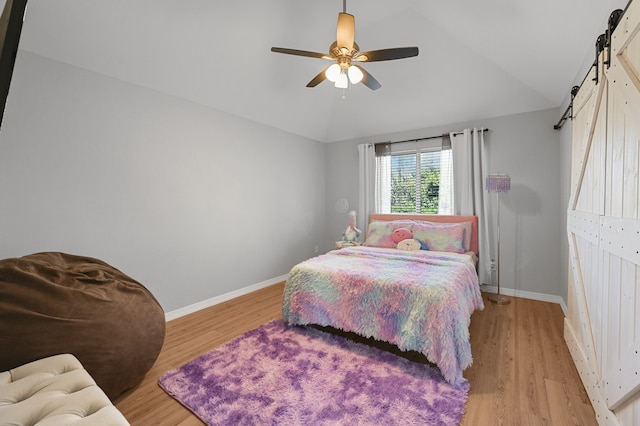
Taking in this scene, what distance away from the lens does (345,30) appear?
2029 millimetres

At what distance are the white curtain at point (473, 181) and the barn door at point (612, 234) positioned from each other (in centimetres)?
161

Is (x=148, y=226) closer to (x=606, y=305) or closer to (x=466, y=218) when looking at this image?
(x=606, y=305)

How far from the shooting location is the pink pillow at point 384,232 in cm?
388

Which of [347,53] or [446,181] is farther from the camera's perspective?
[446,181]

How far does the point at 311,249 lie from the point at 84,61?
377cm

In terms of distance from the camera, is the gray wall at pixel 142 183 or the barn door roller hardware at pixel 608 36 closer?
the barn door roller hardware at pixel 608 36

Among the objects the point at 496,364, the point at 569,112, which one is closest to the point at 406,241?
the point at 496,364

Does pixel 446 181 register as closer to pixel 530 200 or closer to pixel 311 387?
pixel 530 200

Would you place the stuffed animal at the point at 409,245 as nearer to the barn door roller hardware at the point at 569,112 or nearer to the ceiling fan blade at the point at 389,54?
the barn door roller hardware at the point at 569,112

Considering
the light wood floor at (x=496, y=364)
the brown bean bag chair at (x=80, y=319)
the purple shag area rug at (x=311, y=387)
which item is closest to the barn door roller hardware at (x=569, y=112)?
the light wood floor at (x=496, y=364)

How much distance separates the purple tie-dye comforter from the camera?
1.92 metres

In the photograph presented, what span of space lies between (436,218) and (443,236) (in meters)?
0.52

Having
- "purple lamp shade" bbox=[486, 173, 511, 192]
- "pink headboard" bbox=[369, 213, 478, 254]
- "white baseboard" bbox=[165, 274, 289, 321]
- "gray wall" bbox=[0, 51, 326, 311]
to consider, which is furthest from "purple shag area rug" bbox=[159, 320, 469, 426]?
"purple lamp shade" bbox=[486, 173, 511, 192]

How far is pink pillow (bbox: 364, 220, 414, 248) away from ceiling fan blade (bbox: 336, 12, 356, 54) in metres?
2.49
